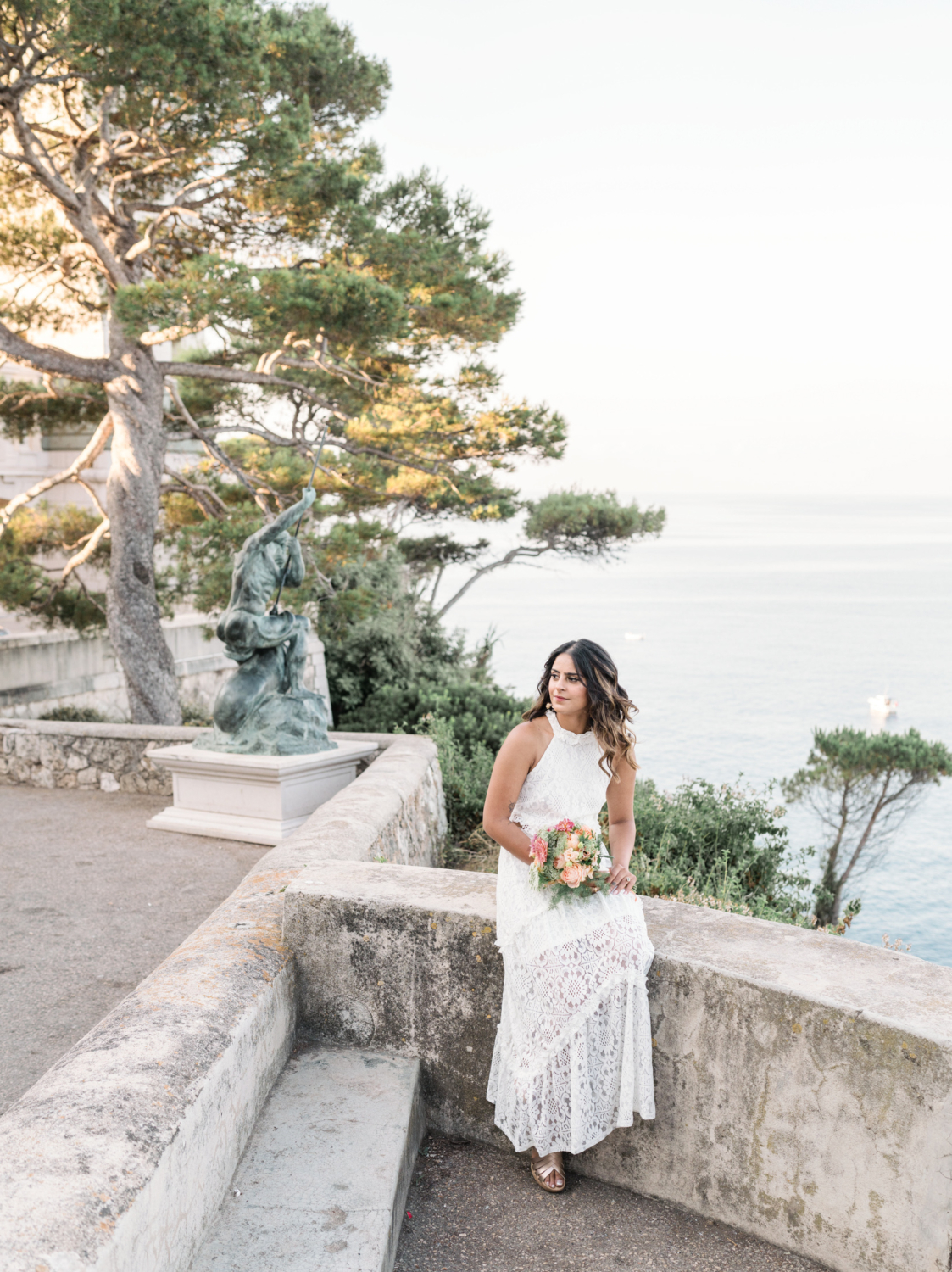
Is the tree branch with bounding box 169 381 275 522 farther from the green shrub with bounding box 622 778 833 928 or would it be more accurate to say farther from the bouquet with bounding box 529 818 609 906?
the bouquet with bounding box 529 818 609 906

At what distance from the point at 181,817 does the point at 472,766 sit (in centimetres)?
255

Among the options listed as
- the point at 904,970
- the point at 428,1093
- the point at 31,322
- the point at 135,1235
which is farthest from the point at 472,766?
the point at 31,322

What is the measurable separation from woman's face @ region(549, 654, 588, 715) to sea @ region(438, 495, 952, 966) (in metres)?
4.59

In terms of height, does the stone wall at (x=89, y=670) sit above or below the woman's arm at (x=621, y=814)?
below

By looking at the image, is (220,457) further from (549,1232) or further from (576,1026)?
(549,1232)

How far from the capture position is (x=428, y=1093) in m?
2.82

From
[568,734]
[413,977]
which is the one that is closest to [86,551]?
[413,977]

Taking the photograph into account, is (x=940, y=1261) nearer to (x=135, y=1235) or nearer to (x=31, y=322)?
(x=135, y=1235)

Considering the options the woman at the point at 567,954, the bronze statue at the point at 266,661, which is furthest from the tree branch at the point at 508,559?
the woman at the point at 567,954

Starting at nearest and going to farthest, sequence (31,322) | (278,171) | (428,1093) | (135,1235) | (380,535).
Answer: (135,1235)
(428,1093)
(278,171)
(31,322)
(380,535)

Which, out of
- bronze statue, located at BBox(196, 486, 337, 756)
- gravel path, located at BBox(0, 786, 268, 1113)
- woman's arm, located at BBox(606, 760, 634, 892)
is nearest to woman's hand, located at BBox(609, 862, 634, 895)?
woman's arm, located at BBox(606, 760, 634, 892)

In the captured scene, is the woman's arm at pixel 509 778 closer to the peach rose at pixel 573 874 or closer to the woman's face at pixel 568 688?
the woman's face at pixel 568 688

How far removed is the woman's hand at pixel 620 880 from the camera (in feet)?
8.39

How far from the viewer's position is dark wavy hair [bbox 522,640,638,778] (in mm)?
2688
